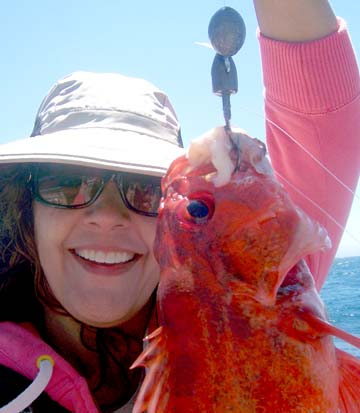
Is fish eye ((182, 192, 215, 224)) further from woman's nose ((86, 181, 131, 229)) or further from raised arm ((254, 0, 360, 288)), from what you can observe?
raised arm ((254, 0, 360, 288))

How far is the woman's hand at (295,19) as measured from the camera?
2877 mm

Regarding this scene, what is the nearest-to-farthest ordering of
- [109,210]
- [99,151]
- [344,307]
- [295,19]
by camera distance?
[99,151] < [109,210] < [295,19] < [344,307]

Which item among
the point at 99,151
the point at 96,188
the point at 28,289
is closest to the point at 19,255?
the point at 28,289

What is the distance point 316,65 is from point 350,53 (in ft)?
0.88

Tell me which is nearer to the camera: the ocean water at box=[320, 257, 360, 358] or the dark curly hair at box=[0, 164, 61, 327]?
the dark curly hair at box=[0, 164, 61, 327]

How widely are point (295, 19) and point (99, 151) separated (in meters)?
1.30

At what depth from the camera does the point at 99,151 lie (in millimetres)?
2734

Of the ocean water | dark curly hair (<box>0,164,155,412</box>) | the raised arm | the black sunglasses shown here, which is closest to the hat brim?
the black sunglasses

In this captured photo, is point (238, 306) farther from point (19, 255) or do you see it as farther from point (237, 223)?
point (19, 255)

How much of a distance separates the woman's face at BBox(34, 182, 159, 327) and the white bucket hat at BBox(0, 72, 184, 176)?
0.86 feet

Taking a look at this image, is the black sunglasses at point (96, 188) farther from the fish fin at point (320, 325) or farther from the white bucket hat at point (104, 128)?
the fish fin at point (320, 325)

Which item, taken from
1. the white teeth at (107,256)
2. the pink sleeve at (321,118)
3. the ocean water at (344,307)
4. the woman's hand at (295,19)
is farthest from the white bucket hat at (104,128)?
the ocean water at (344,307)

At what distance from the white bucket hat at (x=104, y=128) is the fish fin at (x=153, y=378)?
1.05 metres

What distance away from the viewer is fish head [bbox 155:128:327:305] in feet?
6.25
